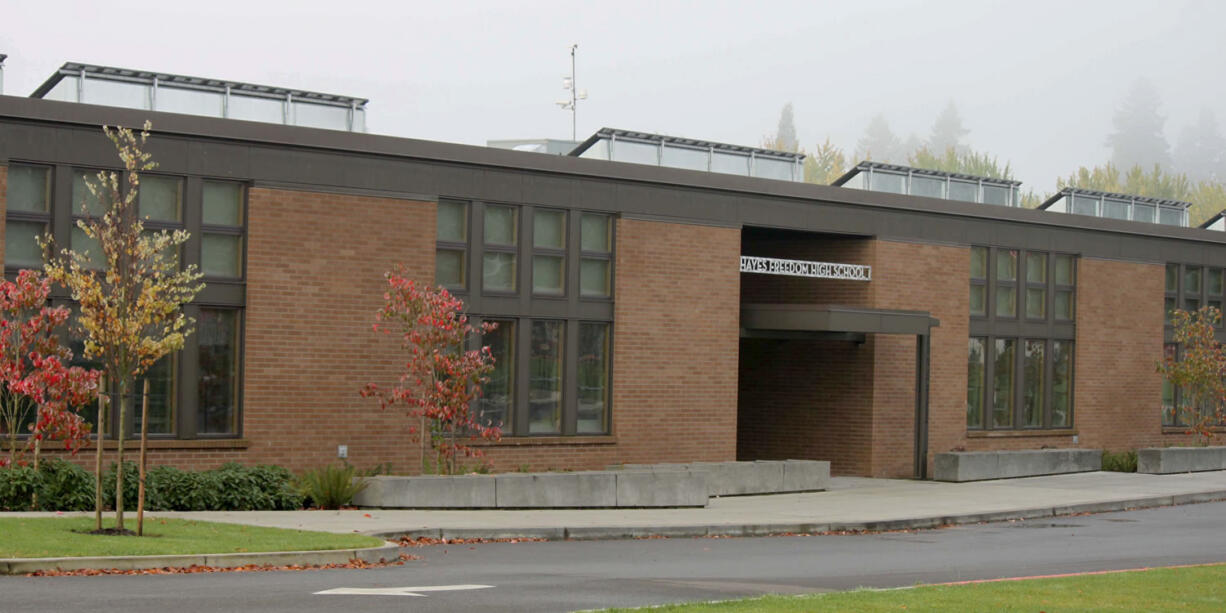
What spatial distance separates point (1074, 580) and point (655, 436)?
13.3 m

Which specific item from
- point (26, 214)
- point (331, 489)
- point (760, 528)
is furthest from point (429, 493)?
point (26, 214)

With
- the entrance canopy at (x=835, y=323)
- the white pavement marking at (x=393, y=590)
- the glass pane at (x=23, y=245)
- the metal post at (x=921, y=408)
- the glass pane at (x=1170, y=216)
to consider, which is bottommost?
the white pavement marking at (x=393, y=590)

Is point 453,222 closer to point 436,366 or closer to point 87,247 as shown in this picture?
point 436,366

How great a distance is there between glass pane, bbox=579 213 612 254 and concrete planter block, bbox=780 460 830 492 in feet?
17.1

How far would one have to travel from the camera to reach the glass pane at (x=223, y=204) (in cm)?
2339

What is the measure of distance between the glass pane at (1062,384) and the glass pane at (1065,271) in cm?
142

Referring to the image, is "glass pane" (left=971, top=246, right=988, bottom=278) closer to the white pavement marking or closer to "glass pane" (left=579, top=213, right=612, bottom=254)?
"glass pane" (left=579, top=213, right=612, bottom=254)

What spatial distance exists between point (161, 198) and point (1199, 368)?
79.9ft

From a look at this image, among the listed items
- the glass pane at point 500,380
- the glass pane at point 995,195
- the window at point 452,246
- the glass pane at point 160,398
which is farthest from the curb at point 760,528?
the glass pane at point 995,195

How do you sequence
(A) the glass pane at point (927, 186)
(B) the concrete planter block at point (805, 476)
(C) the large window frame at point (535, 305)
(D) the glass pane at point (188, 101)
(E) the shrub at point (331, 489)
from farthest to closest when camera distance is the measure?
(A) the glass pane at point (927, 186)
(B) the concrete planter block at point (805, 476)
(C) the large window frame at point (535, 305)
(D) the glass pane at point (188, 101)
(E) the shrub at point (331, 489)

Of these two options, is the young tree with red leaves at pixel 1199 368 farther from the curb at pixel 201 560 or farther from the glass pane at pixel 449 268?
the curb at pixel 201 560

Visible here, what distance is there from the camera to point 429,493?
73.7 ft

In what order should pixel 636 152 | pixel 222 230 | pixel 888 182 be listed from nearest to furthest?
pixel 222 230 → pixel 636 152 → pixel 888 182

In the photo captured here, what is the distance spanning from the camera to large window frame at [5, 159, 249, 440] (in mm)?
22109
